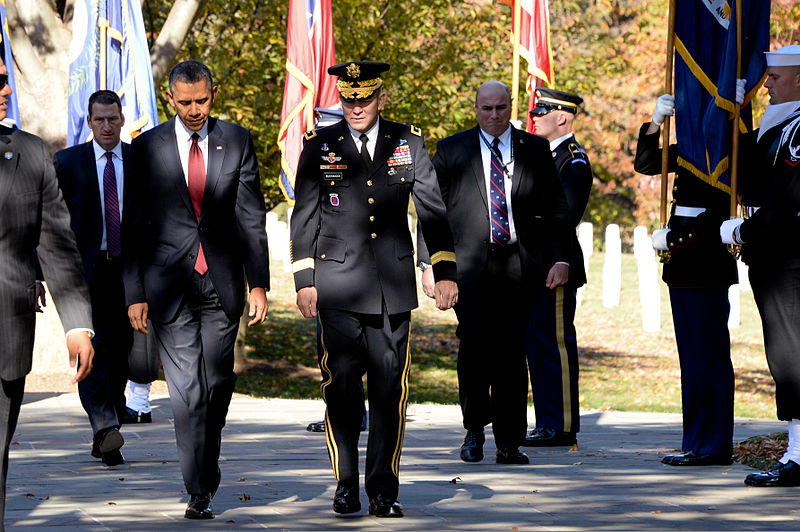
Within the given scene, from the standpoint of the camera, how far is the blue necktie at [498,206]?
29.2 feet

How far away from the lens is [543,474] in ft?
27.3

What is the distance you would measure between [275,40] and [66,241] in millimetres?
13584

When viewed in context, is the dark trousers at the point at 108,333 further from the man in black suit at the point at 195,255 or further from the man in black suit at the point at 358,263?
the man in black suit at the point at 358,263

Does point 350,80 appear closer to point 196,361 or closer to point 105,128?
point 196,361

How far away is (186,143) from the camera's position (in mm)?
7027

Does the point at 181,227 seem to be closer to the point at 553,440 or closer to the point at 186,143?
the point at 186,143

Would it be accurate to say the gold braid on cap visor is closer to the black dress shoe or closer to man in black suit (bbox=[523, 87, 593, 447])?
the black dress shoe

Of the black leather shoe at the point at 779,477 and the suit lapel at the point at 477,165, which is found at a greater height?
the suit lapel at the point at 477,165

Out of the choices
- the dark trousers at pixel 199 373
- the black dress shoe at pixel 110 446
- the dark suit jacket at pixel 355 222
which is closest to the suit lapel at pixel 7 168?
the dark trousers at pixel 199 373

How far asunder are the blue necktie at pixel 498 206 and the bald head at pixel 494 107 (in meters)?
0.25

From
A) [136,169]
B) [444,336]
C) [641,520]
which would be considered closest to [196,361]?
[136,169]

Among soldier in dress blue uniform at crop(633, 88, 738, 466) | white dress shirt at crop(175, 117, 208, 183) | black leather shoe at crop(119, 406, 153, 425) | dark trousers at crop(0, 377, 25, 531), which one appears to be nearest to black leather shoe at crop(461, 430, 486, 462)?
soldier in dress blue uniform at crop(633, 88, 738, 466)

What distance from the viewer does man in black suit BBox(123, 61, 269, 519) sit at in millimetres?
6926

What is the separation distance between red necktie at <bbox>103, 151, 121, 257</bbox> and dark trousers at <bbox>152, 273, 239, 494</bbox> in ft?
8.58
